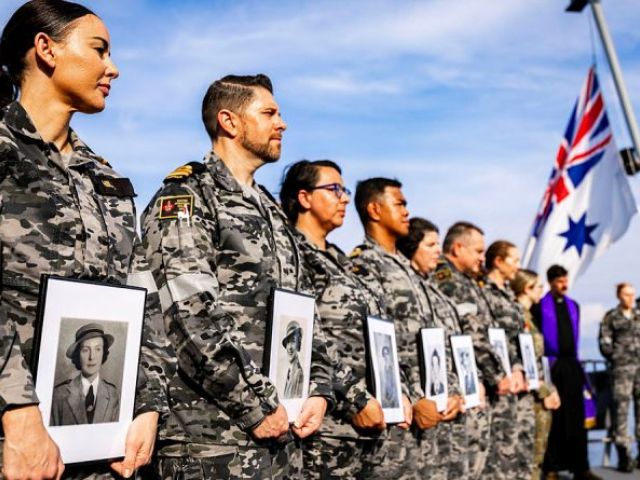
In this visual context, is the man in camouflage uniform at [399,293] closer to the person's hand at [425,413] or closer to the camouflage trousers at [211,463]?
the person's hand at [425,413]

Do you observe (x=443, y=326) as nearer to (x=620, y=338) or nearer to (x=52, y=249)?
(x=52, y=249)

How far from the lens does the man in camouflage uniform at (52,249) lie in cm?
181

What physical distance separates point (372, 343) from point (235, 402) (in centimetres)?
147

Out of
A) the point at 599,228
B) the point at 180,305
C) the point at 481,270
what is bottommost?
the point at 180,305

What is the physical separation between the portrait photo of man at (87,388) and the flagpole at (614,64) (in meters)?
8.94

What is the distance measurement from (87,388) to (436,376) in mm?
3181

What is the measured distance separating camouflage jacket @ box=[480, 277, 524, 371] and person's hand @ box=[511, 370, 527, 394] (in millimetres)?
144

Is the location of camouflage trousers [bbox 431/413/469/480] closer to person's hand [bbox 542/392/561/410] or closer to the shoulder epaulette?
the shoulder epaulette

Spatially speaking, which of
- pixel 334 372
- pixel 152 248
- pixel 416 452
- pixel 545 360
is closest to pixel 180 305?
pixel 152 248

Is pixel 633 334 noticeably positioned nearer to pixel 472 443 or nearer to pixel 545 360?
pixel 545 360

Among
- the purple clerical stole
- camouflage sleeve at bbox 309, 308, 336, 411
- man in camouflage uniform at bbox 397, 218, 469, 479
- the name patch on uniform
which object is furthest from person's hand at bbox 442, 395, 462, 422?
the purple clerical stole

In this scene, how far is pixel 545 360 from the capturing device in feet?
27.7

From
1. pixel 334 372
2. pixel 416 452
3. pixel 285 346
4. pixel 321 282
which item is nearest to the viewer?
pixel 285 346

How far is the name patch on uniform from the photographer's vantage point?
111 inches
